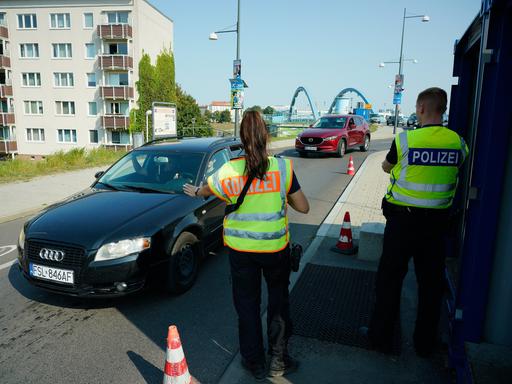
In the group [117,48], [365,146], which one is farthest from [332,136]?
[117,48]

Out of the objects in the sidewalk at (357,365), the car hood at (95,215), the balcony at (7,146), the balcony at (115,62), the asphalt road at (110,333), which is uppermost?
the balcony at (115,62)

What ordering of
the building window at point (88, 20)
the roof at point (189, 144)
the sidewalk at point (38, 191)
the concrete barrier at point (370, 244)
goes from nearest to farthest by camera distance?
the concrete barrier at point (370, 244) → the roof at point (189, 144) → the sidewalk at point (38, 191) → the building window at point (88, 20)

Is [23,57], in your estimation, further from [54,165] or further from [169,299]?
[169,299]

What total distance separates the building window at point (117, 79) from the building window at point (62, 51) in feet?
16.1

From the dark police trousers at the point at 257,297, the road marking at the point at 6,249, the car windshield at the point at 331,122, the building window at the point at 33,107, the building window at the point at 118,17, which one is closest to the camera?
the dark police trousers at the point at 257,297

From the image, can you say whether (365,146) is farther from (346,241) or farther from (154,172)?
(154,172)

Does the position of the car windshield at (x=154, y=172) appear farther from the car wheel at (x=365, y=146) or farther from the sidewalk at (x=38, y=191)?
the car wheel at (x=365, y=146)

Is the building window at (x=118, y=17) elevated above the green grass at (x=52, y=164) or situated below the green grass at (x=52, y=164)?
above

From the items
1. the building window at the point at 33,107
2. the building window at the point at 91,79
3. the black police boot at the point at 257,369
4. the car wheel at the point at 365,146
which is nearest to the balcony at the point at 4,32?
the building window at the point at 33,107

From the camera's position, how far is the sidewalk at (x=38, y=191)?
28.7 ft

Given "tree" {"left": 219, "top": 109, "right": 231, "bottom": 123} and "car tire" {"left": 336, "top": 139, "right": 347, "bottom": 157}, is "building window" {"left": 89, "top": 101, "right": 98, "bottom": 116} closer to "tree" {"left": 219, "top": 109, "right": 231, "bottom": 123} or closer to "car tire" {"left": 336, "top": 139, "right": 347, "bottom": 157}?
"car tire" {"left": 336, "top": 139, "right": 347, "bottom": 157}

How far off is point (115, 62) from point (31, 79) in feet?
34.7

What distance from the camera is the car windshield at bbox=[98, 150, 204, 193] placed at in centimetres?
515

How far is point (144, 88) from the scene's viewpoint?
44.4m
